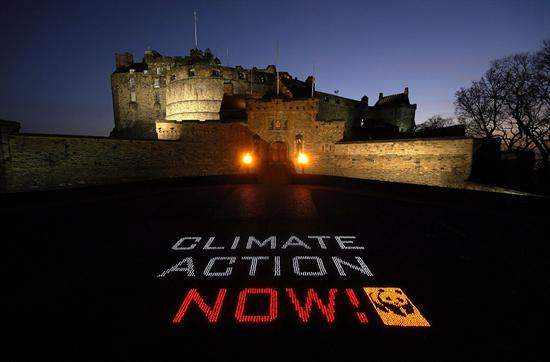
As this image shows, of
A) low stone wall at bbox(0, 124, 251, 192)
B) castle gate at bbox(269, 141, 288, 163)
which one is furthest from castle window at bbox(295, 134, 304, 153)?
low stone wall at bbox(0, 124, 251, 192)

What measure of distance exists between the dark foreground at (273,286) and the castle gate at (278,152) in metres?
15.5

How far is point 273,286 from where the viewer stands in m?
4.15

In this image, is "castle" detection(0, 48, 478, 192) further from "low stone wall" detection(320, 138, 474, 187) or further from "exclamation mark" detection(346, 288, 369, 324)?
"exclamation mark" detection(346, 288, 369, 324)

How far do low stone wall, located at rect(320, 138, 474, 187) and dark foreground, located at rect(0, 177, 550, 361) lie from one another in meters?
8.66

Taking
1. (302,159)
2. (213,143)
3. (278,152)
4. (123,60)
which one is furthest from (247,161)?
(123,60)

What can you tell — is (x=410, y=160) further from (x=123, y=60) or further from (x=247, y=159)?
(x=123, y=60)

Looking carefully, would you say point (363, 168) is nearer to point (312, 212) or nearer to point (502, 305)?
point (312, 212)

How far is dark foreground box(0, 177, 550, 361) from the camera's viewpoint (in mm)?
2961

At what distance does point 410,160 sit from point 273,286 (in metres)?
17.7

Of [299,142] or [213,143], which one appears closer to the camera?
[213,143]

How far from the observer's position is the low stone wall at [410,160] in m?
16.0

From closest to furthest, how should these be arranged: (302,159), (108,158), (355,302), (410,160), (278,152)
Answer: (355,302), (108,158), (410,160), (302,159), (278,152)

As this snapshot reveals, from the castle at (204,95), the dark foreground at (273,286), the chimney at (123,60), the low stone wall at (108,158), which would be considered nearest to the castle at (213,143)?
the low stone wall at (108,158)

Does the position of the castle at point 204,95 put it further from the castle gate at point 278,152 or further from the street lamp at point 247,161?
the street lamp at point 247,161
